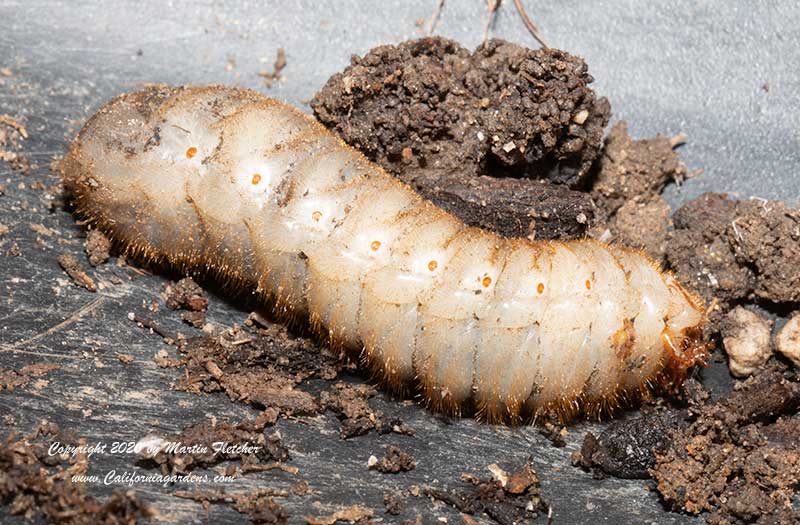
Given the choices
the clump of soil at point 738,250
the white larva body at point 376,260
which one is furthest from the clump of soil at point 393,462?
the clump of soil at point 738,250

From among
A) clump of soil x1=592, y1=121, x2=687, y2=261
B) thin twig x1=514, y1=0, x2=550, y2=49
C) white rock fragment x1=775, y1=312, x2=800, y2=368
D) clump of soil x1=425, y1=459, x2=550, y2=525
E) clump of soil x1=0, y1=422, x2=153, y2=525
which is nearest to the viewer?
clump of soil x1=0, y1=422, x2=153, y2=525

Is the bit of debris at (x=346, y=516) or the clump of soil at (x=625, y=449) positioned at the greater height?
the clump of soil at (x=625, y=449)

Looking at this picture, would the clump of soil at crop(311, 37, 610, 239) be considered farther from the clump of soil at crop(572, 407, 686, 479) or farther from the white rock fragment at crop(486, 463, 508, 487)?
the white rock fragment at crop(486, 463, 508, 487)

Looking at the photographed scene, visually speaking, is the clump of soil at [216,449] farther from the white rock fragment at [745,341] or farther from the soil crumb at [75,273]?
the white rock fragment at [745,341]

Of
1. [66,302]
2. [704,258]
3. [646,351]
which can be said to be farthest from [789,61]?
[66,302]

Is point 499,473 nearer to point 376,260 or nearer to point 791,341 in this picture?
point 376,260

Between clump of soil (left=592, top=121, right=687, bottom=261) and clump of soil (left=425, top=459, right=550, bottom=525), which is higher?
clump of soil (left=592, top=121, right=687, bottom=261)

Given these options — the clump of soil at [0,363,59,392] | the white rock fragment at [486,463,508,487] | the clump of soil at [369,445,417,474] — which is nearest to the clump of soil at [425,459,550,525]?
the white rock fragment at [486,463,508,487]
